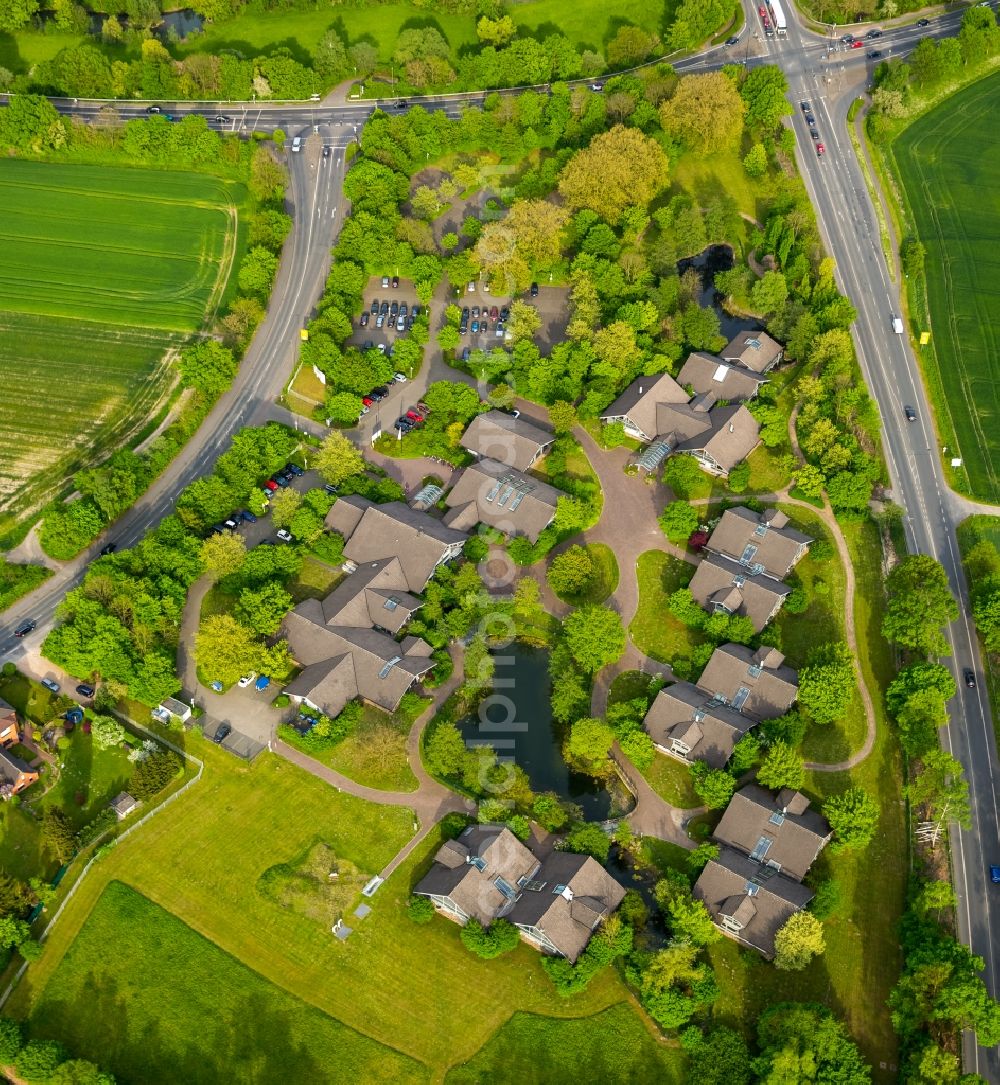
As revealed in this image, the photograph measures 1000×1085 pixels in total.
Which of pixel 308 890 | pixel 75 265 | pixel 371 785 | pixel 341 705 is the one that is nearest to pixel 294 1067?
pixel 308 890

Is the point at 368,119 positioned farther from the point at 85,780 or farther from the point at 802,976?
the point at 802,976

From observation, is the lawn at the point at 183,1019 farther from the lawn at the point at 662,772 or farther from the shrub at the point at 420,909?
the lawn at the point at 662,772

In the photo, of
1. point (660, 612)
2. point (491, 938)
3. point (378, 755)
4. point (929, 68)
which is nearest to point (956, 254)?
point (929, 68)

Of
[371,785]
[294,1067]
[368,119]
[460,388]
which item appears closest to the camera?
[294,1067]

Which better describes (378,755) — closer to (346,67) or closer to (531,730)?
(531,730)

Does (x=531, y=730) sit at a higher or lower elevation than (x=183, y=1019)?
higher

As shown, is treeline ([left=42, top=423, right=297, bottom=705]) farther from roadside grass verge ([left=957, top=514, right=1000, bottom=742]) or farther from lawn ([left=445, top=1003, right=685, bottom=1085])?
roadside grass verge ([left=957, top=514, right=1000, bottom=742])

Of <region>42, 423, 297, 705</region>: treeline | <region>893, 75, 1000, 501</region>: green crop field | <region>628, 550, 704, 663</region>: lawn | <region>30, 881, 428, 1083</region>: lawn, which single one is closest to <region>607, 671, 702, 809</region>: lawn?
<region>628, 550, 704, 663</region>: lawn
